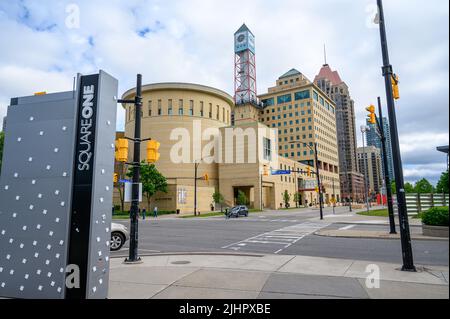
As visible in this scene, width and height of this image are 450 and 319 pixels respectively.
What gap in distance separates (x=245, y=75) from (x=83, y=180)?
106355mm

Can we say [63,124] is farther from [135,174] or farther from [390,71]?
[390,71]

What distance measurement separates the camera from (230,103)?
80.2 meters

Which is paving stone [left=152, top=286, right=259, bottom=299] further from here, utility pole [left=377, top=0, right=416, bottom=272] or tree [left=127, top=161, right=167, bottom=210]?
tree [left=127, top=161, right=167, bottom=210]

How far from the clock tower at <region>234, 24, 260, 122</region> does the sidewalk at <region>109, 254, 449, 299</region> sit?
331ft

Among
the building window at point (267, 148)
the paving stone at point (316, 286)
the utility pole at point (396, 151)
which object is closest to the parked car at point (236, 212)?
the building window at point (267, 148)

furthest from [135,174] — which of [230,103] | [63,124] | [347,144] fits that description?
[347,144]

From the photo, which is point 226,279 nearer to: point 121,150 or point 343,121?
point 121,150

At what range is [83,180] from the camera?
5734 mm

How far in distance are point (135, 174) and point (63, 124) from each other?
4.15 metres

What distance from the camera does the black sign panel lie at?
555cm

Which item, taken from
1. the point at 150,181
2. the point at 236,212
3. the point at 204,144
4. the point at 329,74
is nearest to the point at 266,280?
the point at 236,212

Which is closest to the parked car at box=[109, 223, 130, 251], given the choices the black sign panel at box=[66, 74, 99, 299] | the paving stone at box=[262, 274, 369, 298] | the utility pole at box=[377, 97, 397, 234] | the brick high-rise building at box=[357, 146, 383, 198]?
the black sign panel at box=[66, 74, 99, 299]

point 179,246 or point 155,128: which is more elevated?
point 155,128
